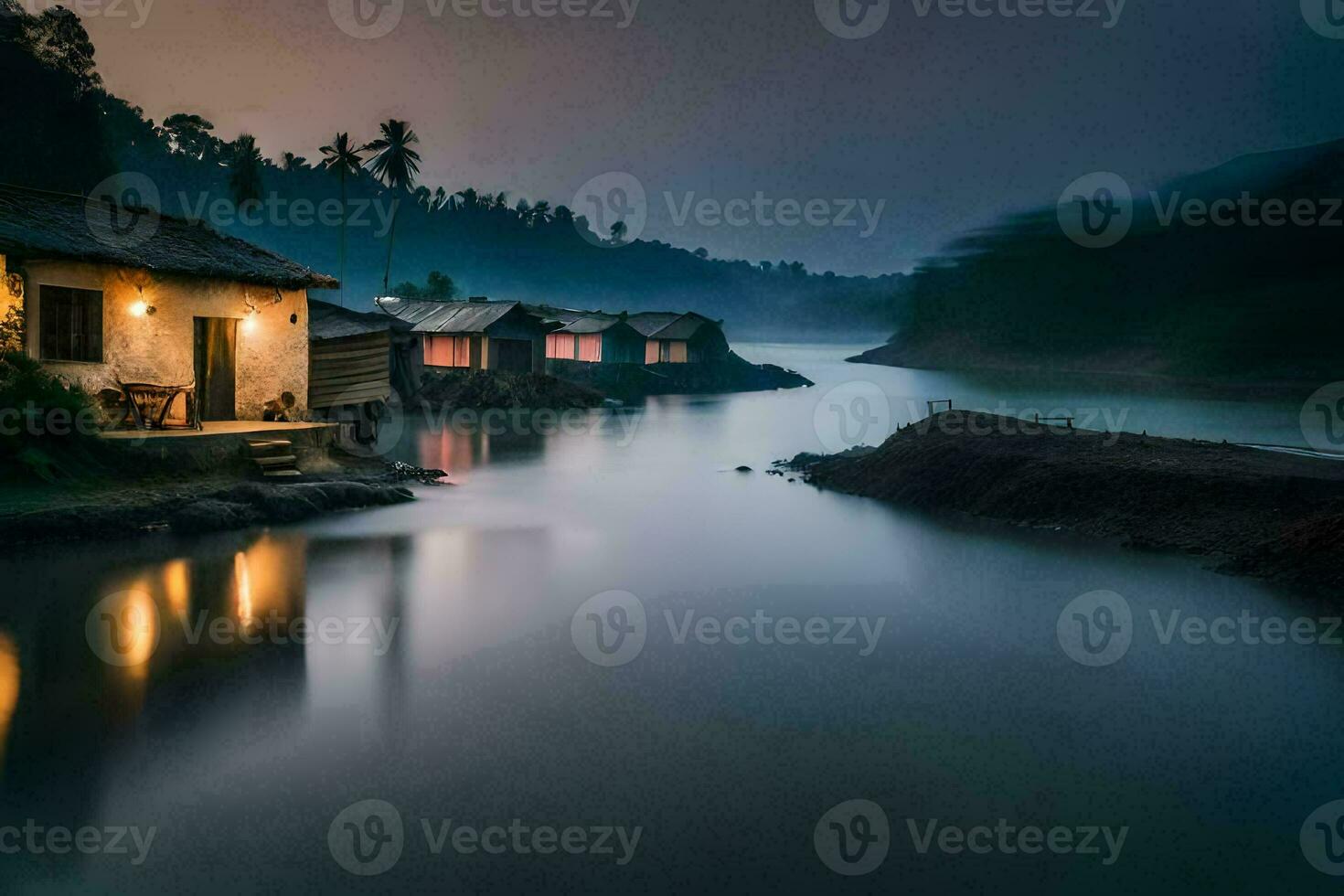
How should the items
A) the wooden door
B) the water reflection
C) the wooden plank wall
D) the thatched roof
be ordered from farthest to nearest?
the wooden plank wall
the wooden door
the thatched roof
the water reflection

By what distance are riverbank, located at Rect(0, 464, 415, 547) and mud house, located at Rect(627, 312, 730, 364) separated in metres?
56.2

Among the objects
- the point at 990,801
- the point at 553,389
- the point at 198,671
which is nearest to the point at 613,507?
the point at 198,671

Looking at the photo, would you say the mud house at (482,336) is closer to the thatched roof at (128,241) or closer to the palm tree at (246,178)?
the palm tree at (246,178)

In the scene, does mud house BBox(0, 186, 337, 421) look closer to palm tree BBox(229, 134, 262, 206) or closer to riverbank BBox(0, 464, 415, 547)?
riverbank BBox(0, 464, 415, 547)

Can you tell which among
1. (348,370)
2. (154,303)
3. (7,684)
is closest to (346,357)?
(348,370)

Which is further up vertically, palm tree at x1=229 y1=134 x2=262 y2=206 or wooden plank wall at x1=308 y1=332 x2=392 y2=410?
palm tree at x1=229 y1=134 x2=262 y2=206

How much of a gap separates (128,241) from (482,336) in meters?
35.1

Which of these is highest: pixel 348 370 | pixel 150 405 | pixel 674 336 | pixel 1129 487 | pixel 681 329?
pixel 681 329

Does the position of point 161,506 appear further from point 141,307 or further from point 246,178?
point 246,178

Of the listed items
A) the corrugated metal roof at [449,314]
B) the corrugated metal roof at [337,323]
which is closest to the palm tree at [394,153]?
the corrugated metal roof at [449,314]

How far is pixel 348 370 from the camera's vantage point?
88.5ft

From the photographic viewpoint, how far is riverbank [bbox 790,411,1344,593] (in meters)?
14.5

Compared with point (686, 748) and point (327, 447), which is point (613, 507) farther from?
point (686, 748)

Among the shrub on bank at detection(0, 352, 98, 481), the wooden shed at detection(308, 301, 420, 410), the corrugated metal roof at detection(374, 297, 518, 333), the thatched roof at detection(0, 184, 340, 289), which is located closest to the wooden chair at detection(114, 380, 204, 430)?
the shrub on bank at detection(0, 352, 98, 481)
